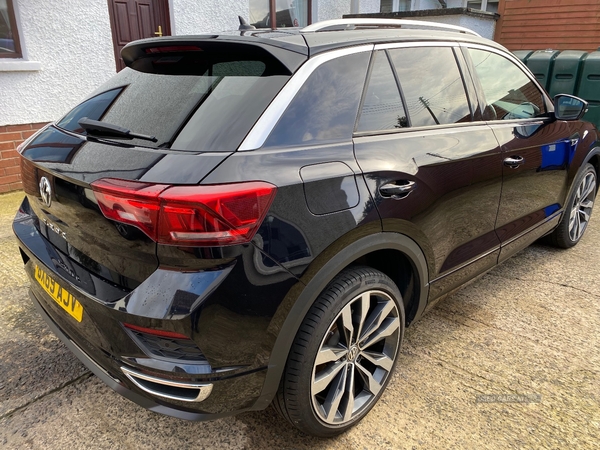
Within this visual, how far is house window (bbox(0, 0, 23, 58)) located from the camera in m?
5.00

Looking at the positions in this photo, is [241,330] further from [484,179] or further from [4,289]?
[4,289]

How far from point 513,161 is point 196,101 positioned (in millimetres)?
1908

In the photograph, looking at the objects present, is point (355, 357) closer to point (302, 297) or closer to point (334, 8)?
point (302, 297)

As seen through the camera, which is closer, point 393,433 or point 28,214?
point 393,433

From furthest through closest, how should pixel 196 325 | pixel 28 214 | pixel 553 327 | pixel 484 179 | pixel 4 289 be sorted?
pixel 4 289
pixel 553 327
pixel 484 179
pixel 28 214
pixel 196 325

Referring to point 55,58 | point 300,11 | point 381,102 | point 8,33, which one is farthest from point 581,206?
point 300,11

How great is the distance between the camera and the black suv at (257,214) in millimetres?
1525

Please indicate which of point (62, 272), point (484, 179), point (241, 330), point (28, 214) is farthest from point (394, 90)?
point (28, 214)

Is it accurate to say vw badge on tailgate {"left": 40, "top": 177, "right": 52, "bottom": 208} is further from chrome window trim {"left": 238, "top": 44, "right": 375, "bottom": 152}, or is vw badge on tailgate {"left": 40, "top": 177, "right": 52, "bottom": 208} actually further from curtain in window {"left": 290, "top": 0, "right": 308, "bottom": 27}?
curtain in window {"left": 290, "top": 0, "right": 308, "bottom": 27}

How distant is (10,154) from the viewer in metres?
5.13

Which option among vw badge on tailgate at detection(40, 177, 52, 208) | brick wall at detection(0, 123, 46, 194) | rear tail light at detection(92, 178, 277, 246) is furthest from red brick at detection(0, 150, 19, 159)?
rear tail light at detection(92, 178, 277, 246)

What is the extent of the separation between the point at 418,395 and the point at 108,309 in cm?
149

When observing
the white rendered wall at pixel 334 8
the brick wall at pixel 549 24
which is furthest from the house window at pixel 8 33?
the brick wall at pixel 549 24

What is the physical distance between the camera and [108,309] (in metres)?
1.61
